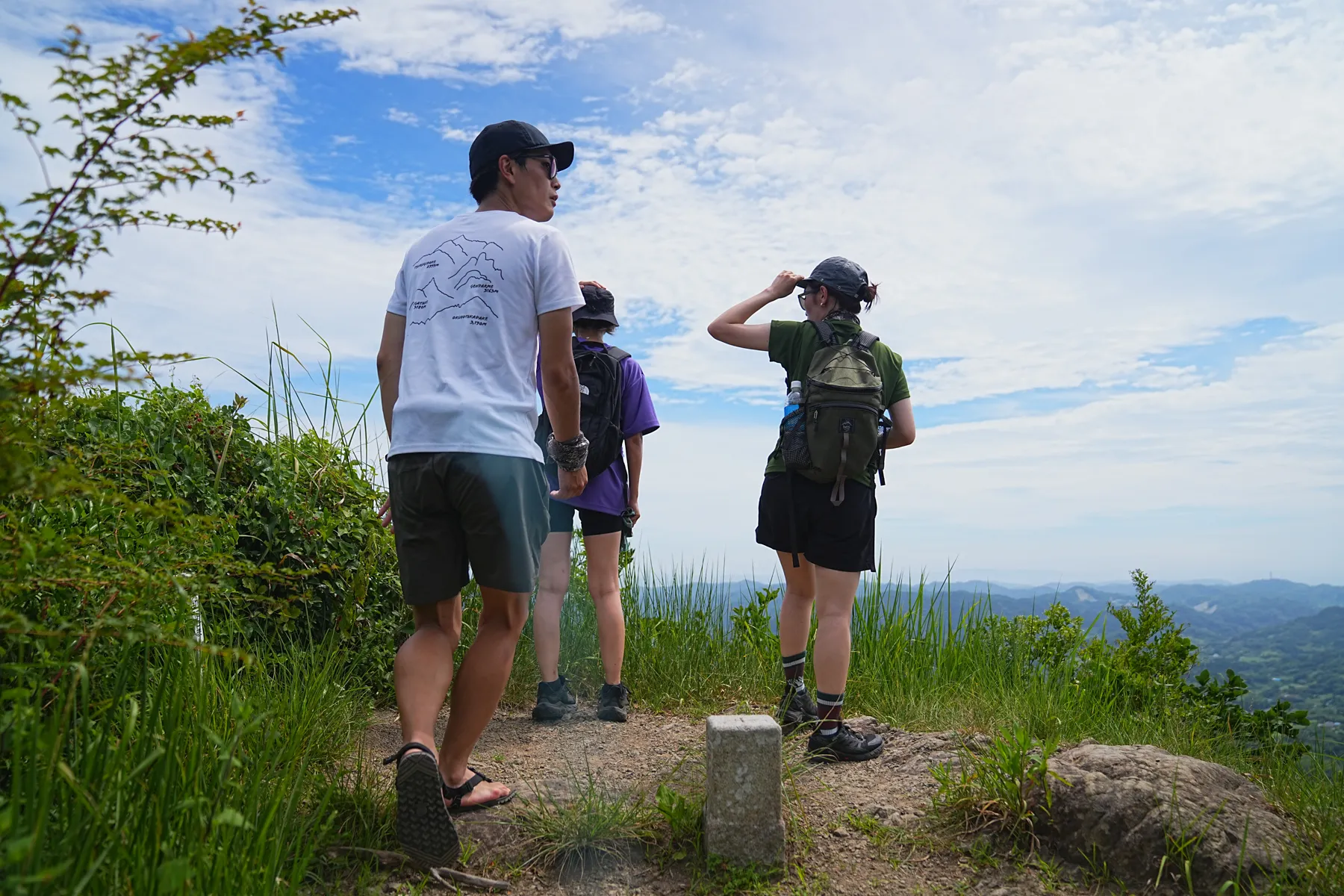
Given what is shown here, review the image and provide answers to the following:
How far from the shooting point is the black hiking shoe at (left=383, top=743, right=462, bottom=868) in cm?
258

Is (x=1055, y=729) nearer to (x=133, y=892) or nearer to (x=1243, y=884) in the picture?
(x=1243, y=884)

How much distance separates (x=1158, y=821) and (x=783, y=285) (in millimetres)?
2474

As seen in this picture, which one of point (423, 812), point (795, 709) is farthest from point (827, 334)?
point (423, 812)

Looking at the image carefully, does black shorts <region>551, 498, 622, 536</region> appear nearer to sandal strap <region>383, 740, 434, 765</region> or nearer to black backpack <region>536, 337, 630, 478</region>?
black backpack <region>536, 337, 630, 478</region>

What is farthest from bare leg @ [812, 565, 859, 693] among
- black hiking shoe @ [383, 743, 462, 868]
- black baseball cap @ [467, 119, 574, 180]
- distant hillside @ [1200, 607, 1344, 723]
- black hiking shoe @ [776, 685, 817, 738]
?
distant hillside @ [1200, 607, 1344, 723]

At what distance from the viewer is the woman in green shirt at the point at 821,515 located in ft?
12.4

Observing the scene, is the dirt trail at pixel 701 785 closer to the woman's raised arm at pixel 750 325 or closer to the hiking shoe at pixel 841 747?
the hiking shoe at pixel 841 747

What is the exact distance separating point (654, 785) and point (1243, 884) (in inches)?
75.6

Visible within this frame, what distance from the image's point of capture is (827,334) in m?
3.87

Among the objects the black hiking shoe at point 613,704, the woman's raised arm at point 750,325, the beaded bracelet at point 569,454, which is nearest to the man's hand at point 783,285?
the woman's raised arm at point 750,325

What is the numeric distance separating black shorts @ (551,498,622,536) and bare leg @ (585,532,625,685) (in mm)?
35

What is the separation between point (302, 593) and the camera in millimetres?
4078

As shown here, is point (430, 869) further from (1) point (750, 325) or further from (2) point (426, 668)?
(1) point (750, 325)

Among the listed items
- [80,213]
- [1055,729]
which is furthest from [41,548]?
[1055,729]
